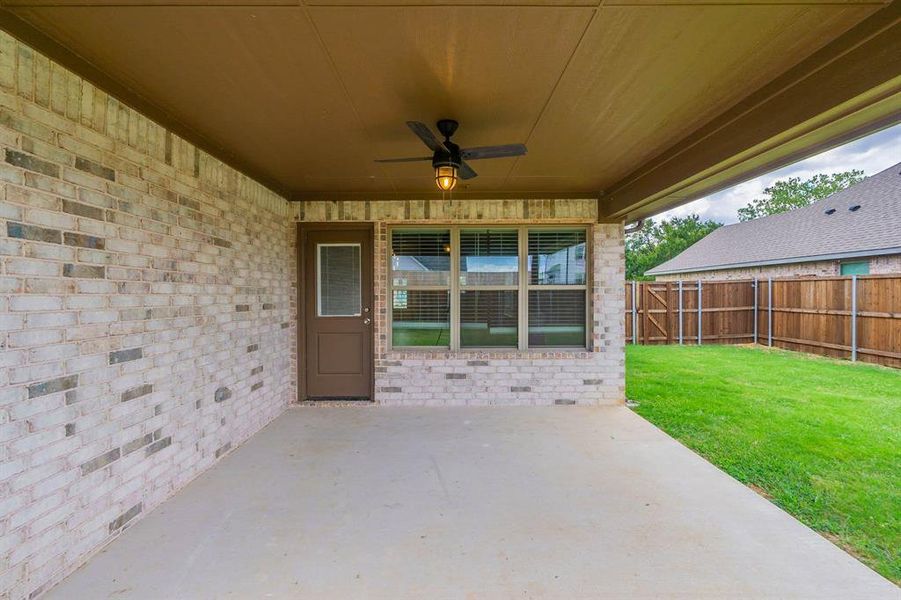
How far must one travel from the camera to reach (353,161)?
3543 millimetres

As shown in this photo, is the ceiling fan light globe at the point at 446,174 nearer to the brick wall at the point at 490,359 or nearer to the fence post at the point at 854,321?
the brick wall at the point at 490,359

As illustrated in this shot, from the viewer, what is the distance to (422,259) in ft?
16.3

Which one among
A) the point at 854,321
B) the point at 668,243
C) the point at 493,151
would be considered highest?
the point at 668,243

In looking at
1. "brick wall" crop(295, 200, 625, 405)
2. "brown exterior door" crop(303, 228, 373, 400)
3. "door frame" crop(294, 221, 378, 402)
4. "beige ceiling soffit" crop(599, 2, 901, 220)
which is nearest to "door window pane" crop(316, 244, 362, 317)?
"brown exterior door" crop(303, 228, 373, 400)

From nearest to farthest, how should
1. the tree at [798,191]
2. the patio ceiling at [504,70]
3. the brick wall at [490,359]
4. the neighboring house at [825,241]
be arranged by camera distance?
the patio ceiling at [504,70]
the brick wall at [490,359]
the neighboring house at [825,241]
the tree at [798,191]

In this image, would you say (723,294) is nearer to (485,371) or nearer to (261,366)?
(485,371)

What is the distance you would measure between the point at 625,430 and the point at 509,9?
3782mm

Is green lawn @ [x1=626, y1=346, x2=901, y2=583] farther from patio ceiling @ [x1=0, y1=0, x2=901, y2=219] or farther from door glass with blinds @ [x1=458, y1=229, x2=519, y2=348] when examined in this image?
patio ceiling @ [x1=0, y1=0, x2=901, y2=219]

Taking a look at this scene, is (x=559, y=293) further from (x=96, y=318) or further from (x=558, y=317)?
(x=96, y=318)

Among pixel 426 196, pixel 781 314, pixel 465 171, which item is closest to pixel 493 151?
pixel 465 171

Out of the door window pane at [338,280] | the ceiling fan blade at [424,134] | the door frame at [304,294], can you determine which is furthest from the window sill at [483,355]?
the ceiling fan blade at [424,134]

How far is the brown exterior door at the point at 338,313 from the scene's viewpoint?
16.0 feet

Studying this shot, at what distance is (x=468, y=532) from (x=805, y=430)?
3849 millimetres

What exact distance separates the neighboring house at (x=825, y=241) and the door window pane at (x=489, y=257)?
28.4ft
